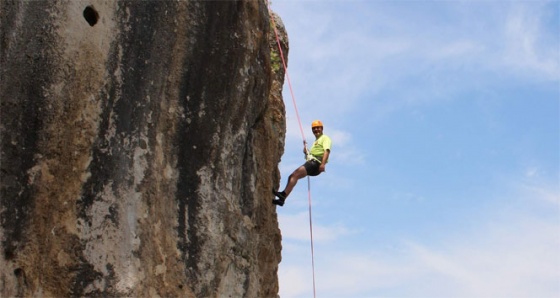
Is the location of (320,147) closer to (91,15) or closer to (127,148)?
(127,148)

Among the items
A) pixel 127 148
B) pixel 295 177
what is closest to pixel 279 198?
pixel 295 177

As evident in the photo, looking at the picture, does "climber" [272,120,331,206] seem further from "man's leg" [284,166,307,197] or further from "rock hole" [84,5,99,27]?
"rock hole" [84,5,99,27]

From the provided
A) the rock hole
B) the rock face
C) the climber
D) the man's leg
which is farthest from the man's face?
the rock hole

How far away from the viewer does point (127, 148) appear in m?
10.4

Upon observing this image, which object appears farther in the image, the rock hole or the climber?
the climber

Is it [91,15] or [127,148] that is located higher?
[91,15]

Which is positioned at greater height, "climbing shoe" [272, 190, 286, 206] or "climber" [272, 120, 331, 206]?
"climber" [272, 120, 331, 206]

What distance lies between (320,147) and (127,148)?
448 cm

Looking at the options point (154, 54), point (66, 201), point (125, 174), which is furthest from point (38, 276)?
point (154, 54)

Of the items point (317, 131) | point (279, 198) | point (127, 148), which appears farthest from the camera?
point (317, 131)

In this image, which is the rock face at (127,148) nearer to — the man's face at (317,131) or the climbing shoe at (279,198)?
the climbing shoe at (279,198)

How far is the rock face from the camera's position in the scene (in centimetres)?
980

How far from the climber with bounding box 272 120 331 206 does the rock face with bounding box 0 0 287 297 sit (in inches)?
70.9

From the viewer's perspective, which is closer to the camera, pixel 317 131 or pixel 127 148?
pixel 127 148
